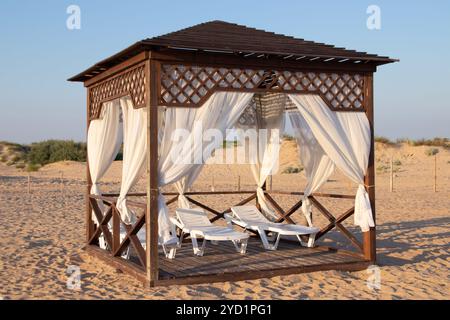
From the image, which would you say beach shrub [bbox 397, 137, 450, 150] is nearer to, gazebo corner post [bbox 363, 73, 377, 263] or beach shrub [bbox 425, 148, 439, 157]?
beach shrub [bbox 425, 148, 439, 157]

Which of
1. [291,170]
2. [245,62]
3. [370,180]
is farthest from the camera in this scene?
[291,170]

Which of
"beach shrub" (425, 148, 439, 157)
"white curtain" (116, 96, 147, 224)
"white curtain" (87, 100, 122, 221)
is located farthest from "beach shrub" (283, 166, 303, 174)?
→ "white curtain" (116, 96, 147, 224)

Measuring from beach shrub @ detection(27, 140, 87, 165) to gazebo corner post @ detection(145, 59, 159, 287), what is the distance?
31841 mm

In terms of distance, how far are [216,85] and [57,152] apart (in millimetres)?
33392

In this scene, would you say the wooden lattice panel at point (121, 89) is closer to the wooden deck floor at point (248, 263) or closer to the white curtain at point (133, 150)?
the white curtain at point (133, 150)

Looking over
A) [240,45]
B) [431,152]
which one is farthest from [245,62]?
[431,152]

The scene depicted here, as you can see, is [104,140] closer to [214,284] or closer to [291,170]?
[214,284]

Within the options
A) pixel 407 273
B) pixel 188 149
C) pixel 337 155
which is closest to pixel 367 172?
pixel 337 155

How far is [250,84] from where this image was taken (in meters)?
7.04

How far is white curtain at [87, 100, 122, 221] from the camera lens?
8344 millimetres

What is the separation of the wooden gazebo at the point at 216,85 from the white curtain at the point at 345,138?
0.36 ft

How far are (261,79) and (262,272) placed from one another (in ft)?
7.46

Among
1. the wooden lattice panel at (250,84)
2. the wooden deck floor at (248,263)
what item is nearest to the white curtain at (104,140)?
the wooden deck floor at (248,263)
